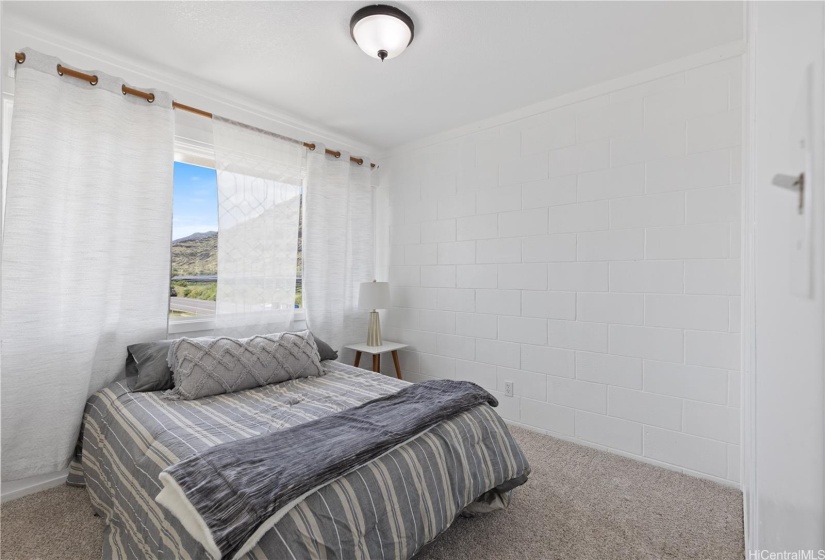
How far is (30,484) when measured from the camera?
84.1 inches

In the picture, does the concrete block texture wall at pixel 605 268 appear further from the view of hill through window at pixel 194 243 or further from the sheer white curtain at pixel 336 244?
the view of hill through window at pixel 194 243

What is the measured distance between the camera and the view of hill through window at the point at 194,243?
2896 mm

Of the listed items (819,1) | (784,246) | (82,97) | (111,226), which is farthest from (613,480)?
(82,97)

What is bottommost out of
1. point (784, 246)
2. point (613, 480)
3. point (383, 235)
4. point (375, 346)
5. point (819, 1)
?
point (613, 480)

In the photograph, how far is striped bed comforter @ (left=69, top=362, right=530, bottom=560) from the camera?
125cm

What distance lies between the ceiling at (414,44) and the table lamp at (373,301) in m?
1.61

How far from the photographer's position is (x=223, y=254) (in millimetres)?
2887

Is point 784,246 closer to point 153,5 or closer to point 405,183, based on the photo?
point 153,5

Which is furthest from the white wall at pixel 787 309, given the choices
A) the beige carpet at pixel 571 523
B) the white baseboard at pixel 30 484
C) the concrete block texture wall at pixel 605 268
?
the white baseboard at pixel 30 484

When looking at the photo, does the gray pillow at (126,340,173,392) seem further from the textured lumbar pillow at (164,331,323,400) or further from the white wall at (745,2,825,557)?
the white wall at (745,2,825,557)

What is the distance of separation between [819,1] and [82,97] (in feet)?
10.2

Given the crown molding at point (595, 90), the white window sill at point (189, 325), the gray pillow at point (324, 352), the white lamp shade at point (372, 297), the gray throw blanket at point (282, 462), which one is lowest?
the gray throw blanket at point (282, 462)

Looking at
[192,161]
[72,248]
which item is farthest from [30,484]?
[192,161]

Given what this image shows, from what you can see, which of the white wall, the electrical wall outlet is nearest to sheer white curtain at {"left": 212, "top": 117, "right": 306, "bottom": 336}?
the electrical wall outlet
